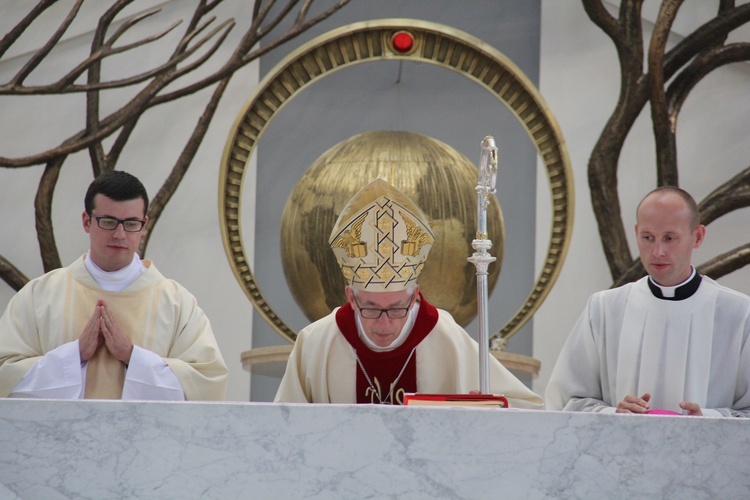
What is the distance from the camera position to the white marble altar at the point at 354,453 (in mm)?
2770

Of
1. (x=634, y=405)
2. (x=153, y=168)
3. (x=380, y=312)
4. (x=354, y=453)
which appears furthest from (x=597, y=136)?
(x=354, y=453)

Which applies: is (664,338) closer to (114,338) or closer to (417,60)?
(114,338)

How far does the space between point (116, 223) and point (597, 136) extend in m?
3.36

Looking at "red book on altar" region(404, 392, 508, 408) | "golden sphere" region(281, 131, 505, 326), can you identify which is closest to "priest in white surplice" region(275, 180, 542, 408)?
"red book on altar" region(404, 392, 508, 408)

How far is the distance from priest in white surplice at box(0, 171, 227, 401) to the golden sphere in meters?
1.40

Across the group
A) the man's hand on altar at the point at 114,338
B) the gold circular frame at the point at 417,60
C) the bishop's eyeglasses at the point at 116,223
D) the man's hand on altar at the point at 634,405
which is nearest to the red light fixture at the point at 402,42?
the gold circular frame at the point at 417,60

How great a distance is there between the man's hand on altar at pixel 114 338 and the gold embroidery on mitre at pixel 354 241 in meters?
0.79

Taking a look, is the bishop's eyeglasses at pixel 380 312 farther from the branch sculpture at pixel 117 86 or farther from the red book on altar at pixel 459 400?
the branch sculpture at pixel 117 86

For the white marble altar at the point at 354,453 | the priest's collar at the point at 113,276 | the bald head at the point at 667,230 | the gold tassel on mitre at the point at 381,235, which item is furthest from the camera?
the priest's collar at the point at 113,276

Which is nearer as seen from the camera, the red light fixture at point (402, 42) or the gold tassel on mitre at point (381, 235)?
the gold tassel on mitre at point (381, 235)

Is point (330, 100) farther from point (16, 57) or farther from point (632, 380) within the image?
point (632, 380)

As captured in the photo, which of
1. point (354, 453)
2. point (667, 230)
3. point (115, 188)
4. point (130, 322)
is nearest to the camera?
point (354, 453)

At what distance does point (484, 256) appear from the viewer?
346 centimetres

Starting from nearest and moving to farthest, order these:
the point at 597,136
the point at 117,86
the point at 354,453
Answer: the point at 354,453 → the point at 117,86 → the point at 597,136
